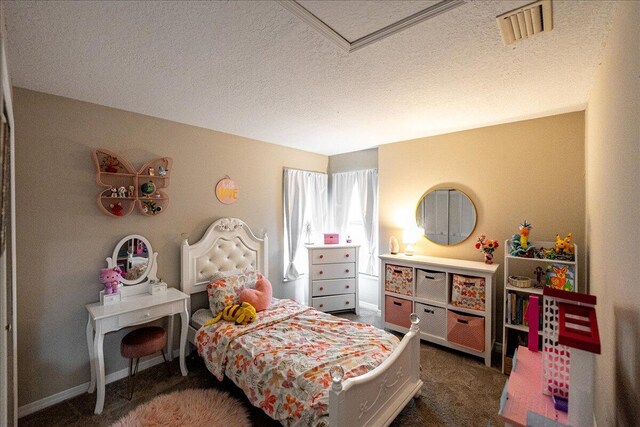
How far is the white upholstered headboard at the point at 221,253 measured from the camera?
2.93 m

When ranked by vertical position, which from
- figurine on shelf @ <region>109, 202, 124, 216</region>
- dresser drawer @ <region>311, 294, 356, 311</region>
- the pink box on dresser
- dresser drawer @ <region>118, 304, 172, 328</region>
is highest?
figurine on shelf @ <region>109, 202, 124, 216</region>

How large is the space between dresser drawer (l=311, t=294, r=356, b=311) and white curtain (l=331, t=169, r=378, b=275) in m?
0.54

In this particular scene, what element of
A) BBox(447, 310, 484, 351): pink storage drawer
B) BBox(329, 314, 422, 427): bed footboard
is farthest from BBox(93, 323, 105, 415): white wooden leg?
BBox(447, 310, 484, 351): pink storage drawer

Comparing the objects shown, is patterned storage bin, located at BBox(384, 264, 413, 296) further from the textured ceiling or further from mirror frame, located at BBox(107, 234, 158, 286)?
mirror frame, located at BBox(107, 234, 158, 286)

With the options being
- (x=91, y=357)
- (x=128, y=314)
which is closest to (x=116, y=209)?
(x=128, y=314)

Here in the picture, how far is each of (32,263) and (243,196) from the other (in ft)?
6.46

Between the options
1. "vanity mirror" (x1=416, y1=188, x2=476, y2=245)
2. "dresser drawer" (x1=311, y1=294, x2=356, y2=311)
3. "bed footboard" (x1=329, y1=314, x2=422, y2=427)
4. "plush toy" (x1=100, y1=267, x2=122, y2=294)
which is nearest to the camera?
"bed footboard" (x1=329, y1=314, x2=422, y2=427)

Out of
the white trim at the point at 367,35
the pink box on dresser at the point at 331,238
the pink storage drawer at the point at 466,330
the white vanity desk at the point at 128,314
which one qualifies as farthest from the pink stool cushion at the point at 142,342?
the pink storage drawer at the point at 466,330

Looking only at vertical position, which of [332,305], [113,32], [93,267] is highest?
[113,32]

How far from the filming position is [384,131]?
3.29 metres

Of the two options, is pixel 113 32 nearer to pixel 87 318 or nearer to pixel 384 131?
pixel 87 318

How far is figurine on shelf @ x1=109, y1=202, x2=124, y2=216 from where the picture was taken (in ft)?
8.21

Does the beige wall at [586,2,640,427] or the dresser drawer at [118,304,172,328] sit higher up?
the beige wall at [586,2,640,427]

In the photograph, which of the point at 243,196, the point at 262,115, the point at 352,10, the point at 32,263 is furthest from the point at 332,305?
the point at 352,10
